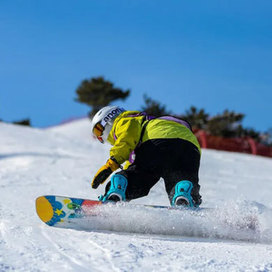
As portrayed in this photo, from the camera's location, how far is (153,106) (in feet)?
110

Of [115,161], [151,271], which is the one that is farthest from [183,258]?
[115,161]

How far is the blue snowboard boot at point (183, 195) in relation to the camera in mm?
3648

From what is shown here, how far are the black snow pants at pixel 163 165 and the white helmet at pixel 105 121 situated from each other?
37 cm

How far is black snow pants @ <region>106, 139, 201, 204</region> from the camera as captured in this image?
3.93 metres

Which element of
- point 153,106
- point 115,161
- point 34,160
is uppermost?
point 153,106

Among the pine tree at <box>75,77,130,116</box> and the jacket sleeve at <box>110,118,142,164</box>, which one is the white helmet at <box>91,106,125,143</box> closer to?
the jacket sleeve at <box>110,118,142,164</box>

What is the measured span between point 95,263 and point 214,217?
126 cm

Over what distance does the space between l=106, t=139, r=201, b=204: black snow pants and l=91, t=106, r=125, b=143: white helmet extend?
0.37 m

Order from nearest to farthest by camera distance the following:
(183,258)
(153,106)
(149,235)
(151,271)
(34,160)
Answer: (151,271)
(183,258)
(149,235)
(34,160)
(153,106)

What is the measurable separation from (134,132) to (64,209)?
913 mm

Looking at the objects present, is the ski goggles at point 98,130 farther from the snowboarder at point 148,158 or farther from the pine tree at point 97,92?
the pine tree at point 97,92

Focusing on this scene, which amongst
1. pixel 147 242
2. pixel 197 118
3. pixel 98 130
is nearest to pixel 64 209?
pixel 147 242

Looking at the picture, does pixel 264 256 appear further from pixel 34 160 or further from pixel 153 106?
pixel 153 106

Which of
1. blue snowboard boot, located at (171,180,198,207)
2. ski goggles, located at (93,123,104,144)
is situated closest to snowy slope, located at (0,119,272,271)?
blue snowboard boot, located at (171,180,198,207)
